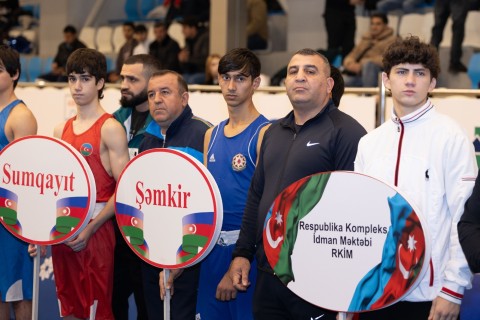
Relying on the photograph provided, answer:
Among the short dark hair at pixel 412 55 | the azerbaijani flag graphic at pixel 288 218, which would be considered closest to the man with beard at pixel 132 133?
the azerbaijani flag graphic at pixel 288 218

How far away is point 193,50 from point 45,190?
798 centimetres

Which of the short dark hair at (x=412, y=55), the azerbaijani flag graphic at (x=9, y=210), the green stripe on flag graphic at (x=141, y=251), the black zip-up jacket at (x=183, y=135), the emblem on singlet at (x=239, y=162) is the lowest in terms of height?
the green stripe on flag graphic at (x=141, y=251)

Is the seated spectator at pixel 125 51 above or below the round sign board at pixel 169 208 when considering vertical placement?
above

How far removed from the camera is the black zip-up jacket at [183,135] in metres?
4.45

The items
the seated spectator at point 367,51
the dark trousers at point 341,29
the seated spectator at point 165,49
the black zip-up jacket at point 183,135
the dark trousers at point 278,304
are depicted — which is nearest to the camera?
the dark trousers at point 278,304

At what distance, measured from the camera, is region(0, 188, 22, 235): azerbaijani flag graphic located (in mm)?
4547

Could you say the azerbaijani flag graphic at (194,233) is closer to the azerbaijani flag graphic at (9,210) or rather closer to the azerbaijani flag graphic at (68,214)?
the azerbaijani flag graphic at (68,214)

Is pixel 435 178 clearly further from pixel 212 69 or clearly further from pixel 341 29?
pixel 341 29

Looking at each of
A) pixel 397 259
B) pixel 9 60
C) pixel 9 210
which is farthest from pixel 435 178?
pixel 9 60

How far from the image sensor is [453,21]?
9695 millimetres

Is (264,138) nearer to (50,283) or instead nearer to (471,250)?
(471,250)

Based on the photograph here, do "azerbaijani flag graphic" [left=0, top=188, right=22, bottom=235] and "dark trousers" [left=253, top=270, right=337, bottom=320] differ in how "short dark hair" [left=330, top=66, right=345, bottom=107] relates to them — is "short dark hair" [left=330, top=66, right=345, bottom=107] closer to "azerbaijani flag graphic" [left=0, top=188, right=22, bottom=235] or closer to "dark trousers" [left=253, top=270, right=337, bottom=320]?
"dark trousers" [left=253, top=270, right=337, bottom=320]

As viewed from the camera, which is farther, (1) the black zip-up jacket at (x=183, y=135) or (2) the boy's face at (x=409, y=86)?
(1) the black zip-up jacket at (x=183, y=135)

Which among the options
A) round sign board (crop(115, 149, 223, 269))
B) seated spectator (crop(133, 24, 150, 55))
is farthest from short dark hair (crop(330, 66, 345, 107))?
seated spectator (crop(133, 24, 150, 55))
